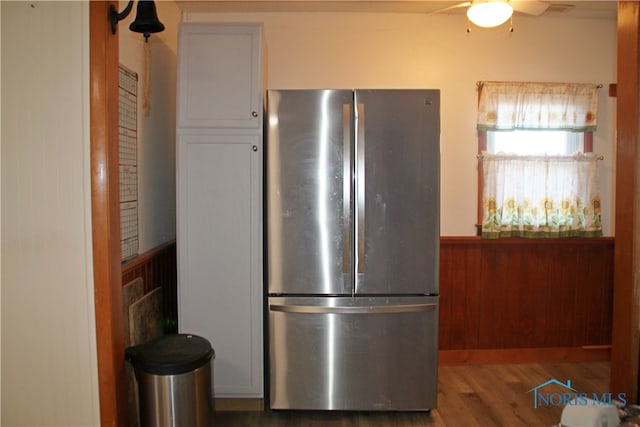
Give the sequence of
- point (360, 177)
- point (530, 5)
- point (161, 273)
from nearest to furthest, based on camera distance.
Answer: point (360, 177), point (530, 5), point (161, 273)

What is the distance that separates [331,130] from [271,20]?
1342 millimetres

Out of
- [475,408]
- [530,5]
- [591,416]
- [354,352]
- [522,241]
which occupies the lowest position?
[475,408]

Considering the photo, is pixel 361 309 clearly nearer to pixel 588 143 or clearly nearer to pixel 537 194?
pixel 537 194

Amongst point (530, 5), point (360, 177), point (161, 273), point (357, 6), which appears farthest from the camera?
point (357, 6)

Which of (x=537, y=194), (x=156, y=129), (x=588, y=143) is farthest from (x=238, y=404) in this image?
(x=588, y=143)

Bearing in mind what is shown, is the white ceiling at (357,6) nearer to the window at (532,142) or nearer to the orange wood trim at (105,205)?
the window at (532,142)

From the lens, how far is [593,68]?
3330 millimetres

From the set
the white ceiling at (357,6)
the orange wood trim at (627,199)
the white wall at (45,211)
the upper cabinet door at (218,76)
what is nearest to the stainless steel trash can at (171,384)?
the white wall at (45,211)

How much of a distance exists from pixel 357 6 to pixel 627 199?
2.16 metres

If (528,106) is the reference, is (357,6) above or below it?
above

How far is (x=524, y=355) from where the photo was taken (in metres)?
3.34

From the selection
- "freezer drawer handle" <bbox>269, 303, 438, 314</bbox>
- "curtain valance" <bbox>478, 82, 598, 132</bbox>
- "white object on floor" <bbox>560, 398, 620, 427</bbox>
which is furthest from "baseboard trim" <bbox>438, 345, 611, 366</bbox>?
"white object on floor" <bbox>560, 398, 620, 427</bbox>

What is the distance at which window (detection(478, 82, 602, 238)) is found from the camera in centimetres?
324

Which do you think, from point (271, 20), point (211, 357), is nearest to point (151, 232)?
point (211, 357)
